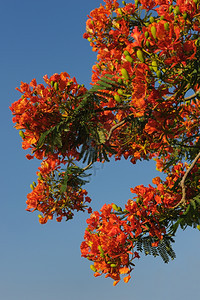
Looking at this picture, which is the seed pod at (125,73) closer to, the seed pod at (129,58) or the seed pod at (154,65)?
the seed pod at (129,58)

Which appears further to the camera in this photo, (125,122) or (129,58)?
(125,122)

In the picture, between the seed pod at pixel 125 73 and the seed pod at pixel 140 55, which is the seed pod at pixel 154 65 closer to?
the seed pod at pixel 140 55

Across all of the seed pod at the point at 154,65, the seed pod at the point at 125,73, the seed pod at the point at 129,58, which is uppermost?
the seed pod at the point at 129,58

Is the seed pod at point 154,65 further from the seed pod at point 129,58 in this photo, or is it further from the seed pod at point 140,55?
the seed pod at point 129,58

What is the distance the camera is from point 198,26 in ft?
14.3

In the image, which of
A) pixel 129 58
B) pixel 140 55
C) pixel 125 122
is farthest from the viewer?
pixel 125 122

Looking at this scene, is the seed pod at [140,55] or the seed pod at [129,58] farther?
the seed pod at [129,58]

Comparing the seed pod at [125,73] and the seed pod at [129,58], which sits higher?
the seed pod at [129,58]

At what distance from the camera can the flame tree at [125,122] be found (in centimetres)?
383

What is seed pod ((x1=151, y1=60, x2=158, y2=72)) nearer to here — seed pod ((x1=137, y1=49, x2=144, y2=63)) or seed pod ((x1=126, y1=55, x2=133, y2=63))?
seed pod ((x1=137, y1=49, x2=144, y2=63))

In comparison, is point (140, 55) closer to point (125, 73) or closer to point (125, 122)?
point (125, 73)

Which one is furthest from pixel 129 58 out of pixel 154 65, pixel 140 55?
pixel 154 65

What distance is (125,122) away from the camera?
185 inches

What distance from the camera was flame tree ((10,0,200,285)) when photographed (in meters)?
3.83
